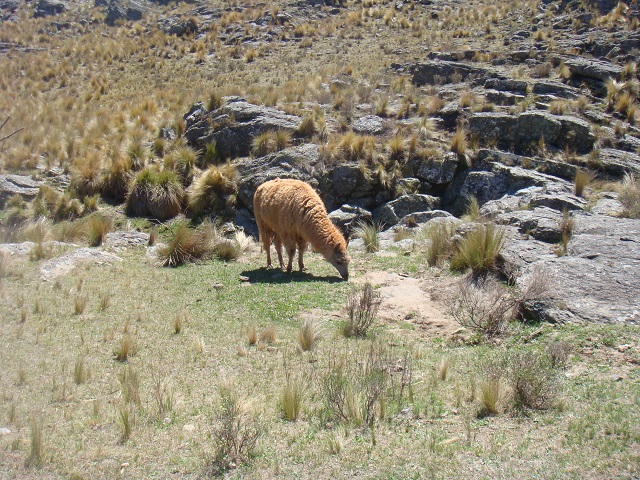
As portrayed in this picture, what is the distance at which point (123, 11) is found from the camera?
42688mm

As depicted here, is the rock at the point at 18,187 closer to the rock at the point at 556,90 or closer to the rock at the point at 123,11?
the rock at the point at 556,90

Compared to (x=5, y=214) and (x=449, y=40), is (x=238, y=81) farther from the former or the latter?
(x=5, y=214)

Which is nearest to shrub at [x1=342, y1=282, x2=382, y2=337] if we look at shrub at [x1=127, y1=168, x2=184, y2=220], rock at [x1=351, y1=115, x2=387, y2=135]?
shrub at [x1=127, y1=168, x2=184, y2=220]

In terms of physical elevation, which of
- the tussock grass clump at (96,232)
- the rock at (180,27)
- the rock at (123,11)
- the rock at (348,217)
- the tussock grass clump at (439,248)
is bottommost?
the rock at (348,217)

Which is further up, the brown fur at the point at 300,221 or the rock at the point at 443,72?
the rock at the point at 443,72

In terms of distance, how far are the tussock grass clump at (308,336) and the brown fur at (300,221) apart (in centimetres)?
328

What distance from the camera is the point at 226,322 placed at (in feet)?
28.9

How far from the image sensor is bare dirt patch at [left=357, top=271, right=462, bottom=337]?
27.8 ft

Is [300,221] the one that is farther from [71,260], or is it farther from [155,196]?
[155,196]

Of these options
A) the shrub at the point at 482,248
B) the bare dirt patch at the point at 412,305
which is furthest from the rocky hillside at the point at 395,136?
the bare dirt patch at the point at 412,305

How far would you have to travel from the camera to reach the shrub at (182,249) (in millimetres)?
12906

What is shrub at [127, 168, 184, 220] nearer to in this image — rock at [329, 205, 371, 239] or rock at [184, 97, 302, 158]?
rock at [184, 97, 302, 158]

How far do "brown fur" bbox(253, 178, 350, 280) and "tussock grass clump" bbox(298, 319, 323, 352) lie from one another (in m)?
3.28

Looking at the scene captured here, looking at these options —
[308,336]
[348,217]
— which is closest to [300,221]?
[308,336]
